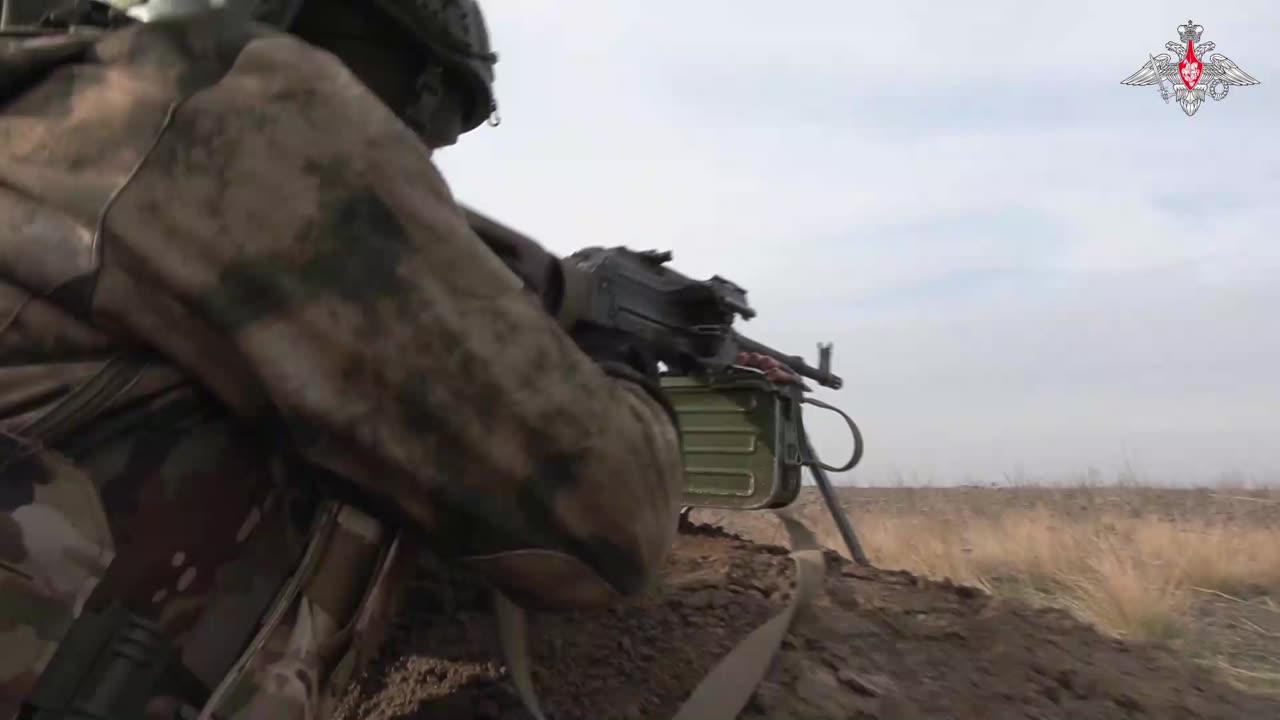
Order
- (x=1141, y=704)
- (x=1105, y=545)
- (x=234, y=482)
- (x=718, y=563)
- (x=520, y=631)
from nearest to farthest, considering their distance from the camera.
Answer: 1. (x=234, y=482)
2. (x=520, y=631)
3. (x=1141, y=704)
4. (x=718, y=563)
5. (x=1105, y=545)

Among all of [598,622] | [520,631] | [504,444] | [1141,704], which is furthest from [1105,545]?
[504,444]

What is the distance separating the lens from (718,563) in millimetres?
2789

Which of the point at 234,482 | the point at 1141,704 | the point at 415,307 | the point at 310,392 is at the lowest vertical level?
the point at 1141,704

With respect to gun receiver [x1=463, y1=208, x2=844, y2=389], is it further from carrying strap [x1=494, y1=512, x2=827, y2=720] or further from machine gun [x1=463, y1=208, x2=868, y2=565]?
carrying strap [x1=494, y1=512, x2=827, y2=720]

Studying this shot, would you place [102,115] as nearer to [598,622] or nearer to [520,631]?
[520,631]

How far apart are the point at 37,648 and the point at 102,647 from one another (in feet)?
0.30

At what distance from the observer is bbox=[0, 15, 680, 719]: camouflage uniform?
1.22 m

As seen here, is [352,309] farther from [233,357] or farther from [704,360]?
[704,360]

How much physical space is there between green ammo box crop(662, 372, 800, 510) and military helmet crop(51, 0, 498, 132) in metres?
1.30

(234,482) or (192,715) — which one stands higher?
(234,482)

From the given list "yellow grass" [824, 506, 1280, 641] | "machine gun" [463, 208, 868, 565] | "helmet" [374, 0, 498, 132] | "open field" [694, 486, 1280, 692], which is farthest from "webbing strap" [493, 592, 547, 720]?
Answer: "yellow grass" [824, 506, 1280, 641]

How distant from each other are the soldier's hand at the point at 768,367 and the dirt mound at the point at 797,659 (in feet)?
2.36

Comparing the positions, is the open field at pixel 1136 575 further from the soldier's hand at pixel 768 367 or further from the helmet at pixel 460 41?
the helmet at pixel 460 41

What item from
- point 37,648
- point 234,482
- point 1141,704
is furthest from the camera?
point 1141,704
